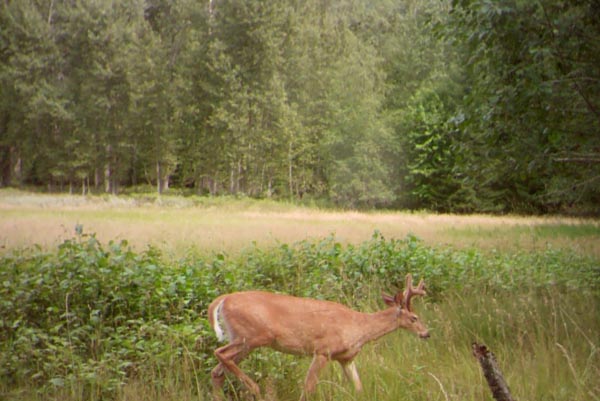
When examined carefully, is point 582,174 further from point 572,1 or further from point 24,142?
point 24,142

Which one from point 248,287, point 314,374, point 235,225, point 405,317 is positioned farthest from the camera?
point 235,225

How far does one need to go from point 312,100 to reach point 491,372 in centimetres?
1026

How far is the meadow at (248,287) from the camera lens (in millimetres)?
Answer: 2492

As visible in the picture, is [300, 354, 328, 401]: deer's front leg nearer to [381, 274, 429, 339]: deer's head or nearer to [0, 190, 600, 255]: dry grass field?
[381, 274, 429, 339]: deer's head

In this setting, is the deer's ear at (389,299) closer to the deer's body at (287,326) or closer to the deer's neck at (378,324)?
the deer's neck at (378,324)

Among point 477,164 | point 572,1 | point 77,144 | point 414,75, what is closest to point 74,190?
point 77,144

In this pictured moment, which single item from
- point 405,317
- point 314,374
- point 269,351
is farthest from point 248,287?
point 314,374

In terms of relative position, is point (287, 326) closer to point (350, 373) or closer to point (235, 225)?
point (350, 373)

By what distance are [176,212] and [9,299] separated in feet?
6.52

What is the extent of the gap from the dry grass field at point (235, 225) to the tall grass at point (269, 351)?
393mm

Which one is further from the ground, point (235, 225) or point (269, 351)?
point (235, 225)

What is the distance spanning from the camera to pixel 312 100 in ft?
37.2

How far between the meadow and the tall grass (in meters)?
0.01

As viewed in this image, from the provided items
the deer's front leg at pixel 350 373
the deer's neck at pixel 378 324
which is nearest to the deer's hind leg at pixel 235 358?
the deer's front leg at pixel 350 373
